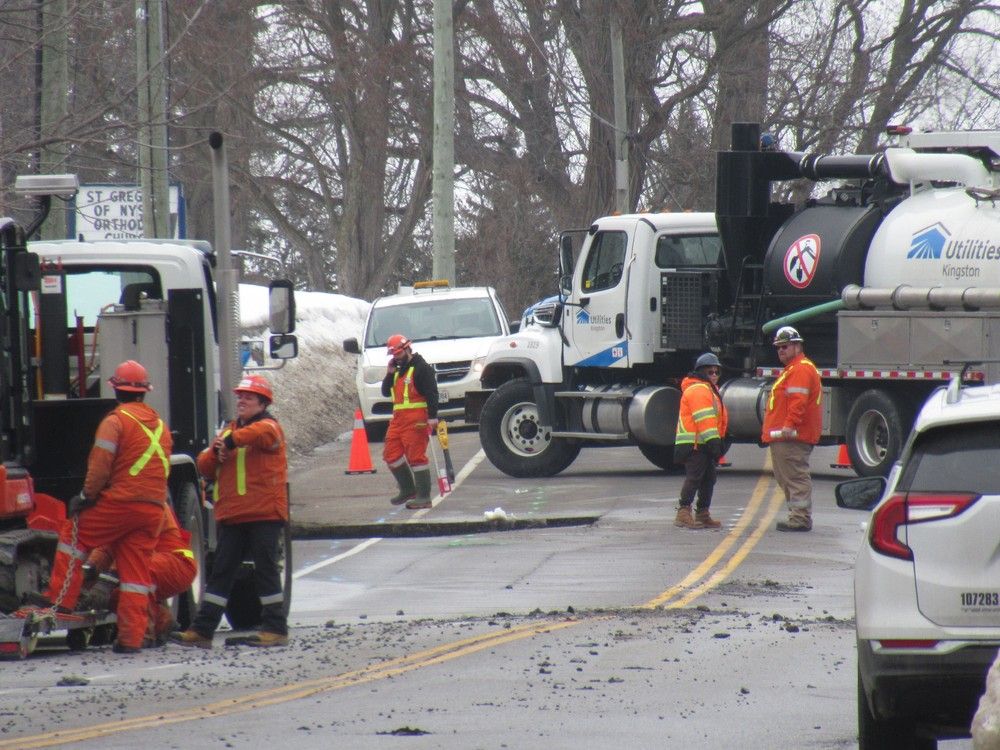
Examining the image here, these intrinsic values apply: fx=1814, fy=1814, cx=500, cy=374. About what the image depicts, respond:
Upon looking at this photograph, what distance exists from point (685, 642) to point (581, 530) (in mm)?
6514

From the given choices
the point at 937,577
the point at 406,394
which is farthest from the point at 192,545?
the point at 406,394

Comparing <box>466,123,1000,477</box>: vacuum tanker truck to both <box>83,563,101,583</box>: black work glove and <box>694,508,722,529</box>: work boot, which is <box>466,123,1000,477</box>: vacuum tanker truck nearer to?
<box>694,508,722,529</box>: work boot

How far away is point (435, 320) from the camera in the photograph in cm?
2778

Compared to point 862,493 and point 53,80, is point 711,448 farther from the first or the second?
point 862,493

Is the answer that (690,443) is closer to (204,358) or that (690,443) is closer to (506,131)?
→ (204,358)

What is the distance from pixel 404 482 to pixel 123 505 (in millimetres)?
8328

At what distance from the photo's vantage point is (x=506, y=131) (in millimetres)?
39094

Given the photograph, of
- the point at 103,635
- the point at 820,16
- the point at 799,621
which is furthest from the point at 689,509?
the point at 820,16

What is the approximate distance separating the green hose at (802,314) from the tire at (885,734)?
13.2 metres

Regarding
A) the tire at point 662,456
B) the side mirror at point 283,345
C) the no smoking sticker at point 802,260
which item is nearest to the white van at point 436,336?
the tire at point 662,456

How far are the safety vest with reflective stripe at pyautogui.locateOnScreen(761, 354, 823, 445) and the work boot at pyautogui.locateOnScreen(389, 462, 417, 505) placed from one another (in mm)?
3848

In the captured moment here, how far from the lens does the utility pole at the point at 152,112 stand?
18.8 metres

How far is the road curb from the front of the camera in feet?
55.0

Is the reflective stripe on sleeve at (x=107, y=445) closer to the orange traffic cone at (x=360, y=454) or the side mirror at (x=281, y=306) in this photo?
the side mirror at (x=281, y=306)
